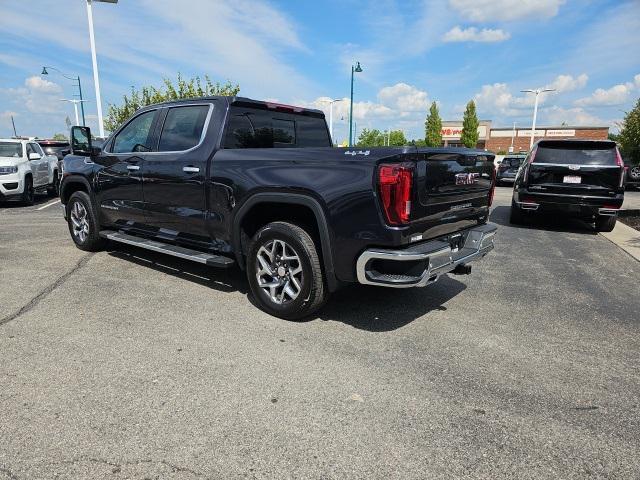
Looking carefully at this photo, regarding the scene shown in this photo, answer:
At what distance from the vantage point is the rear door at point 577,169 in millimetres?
8102

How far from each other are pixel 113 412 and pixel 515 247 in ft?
21.3

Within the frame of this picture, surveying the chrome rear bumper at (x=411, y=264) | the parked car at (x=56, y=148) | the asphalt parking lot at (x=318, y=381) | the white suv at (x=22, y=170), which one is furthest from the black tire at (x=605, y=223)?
the parked car at (x=56, y=148)

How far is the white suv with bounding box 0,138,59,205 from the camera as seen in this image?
11328mm

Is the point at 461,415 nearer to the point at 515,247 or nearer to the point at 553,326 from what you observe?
the point at 553,326

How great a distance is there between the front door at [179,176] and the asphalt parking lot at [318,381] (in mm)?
672

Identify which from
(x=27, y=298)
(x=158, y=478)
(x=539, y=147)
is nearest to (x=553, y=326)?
(x=158, y=478)

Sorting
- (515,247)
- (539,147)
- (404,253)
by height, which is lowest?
(515,247)

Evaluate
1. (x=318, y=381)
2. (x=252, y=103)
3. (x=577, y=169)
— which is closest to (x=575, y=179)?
(x=577, y=169)

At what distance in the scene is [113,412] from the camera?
2.60m

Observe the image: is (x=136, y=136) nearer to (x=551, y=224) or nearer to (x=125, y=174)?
(x=125, y=174)

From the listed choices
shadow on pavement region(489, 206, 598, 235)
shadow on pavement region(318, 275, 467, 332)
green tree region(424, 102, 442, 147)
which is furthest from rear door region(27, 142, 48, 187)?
green tree region(424, 102, 442, 147)

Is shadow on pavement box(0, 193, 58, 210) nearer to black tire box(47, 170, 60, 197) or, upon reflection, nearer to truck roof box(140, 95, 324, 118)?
black tire box(47, 170, 60, 197)

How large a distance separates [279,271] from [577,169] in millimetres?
6694

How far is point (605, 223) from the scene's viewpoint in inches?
348
